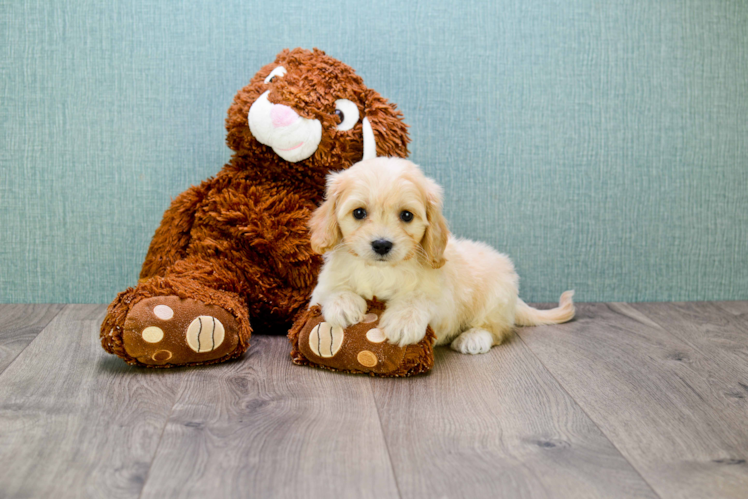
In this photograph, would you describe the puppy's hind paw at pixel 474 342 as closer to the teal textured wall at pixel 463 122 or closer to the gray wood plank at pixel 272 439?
the gray wood plank at pixel 272 439

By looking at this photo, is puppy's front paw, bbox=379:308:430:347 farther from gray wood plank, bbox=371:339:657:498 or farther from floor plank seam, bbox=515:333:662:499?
floor plank seam, bbox=515:333:662:499

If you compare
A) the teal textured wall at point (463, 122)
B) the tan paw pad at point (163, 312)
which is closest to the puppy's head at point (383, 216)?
the tan paw pad at point (163, 312)

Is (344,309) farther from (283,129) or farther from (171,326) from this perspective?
(283,129)

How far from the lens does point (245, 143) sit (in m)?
1.86

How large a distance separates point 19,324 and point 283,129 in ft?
3.28

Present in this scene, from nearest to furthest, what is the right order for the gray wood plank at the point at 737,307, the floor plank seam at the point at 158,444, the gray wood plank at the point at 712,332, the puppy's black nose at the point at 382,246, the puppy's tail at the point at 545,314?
the floor plank seam at the point at 158,444 → the puppy's black nose at the point at 382,246 → the gray wood plank at the point at 712,332 → the puppy's tail at the point at 545,314 → the gray wood plank at the point at 737,307

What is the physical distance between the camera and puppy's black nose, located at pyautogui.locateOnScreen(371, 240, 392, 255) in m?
1.49

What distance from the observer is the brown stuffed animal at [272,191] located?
1771mm

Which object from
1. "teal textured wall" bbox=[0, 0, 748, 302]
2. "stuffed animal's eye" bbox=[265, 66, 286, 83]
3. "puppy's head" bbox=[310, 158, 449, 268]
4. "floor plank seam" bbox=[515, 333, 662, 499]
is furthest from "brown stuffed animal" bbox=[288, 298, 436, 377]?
"teal textured wall" bbox=[0, 0, 748, 302]

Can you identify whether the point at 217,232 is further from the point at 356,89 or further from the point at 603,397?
the point at 603,397

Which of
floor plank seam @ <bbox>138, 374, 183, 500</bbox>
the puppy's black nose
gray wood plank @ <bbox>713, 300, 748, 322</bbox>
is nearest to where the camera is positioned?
floor plank seam @ <bbox>138, 374, 183, 500</bbox>

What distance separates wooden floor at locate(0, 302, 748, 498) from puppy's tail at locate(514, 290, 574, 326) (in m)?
0.19

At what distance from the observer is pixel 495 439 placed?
127cm

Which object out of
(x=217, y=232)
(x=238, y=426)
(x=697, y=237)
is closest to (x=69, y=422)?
(x=238, y=426)
